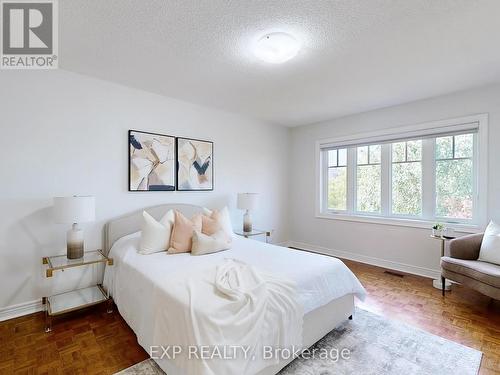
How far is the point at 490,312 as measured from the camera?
8.34 ft

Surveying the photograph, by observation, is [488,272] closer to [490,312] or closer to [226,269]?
[490,312]

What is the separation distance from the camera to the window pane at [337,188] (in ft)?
15.0

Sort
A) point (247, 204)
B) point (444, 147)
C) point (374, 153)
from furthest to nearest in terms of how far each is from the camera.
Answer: point (374, 153) < point (247, 204) < point (444, 147)

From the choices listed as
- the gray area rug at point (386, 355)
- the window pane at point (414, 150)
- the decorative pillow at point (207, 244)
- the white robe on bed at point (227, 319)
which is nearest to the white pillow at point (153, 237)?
the decorative pillow at point (207, 244)

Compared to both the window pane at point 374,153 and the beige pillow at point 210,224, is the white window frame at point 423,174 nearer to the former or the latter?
the window pane at point 374,153

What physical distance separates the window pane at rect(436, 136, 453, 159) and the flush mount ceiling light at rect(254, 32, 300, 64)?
271 cm

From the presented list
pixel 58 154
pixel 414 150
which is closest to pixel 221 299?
pixel 58 154

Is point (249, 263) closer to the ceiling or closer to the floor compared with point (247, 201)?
closer to the floor

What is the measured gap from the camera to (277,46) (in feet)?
6.78

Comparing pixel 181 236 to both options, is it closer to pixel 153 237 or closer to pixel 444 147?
pixel 153 237

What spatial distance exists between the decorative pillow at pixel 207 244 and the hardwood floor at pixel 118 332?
0.92m

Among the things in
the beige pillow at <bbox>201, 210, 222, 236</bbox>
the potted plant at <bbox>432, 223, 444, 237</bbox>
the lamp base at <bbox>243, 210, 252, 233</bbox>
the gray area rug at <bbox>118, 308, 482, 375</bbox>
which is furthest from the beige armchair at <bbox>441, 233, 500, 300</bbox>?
the beige pillow at <bbox>201, 210, 222, 236</bbox>

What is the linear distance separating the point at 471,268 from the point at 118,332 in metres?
3.53

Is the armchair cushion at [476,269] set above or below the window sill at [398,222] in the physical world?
below
